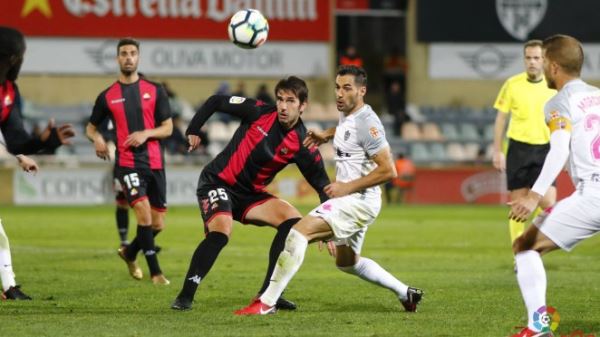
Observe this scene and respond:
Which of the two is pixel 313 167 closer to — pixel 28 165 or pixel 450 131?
pixel 28 165

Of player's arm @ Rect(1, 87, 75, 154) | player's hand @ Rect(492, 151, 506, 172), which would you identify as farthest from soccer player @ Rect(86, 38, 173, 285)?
player's hand @ Rect(492, 151, 506, 172)

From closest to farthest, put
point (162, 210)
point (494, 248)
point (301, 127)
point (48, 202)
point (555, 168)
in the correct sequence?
point (555, 168) → point (301, 127) → point (162, 210) → point (494, 248) → point (48, 202)

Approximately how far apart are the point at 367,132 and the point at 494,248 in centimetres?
763

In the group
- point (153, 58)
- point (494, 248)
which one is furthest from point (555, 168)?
point (153, 58)

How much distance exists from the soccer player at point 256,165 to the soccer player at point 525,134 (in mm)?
3908

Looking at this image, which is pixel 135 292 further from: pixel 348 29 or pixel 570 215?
pixel 348 29

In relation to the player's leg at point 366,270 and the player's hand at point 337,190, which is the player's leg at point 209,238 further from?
the player's hand at point 337,190

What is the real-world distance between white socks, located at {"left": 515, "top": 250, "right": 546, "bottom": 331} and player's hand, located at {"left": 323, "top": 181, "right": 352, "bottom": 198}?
5.11 ft

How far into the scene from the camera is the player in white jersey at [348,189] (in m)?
8.54

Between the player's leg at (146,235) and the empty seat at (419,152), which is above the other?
the player's leg at (146,235)

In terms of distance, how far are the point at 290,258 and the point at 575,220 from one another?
7.38 ft

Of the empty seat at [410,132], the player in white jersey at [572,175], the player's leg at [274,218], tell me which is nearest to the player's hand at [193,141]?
the player's leg at [274,218]

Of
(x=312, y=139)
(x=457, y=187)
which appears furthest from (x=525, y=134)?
(x=457, y=187)

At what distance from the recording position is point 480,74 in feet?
107
